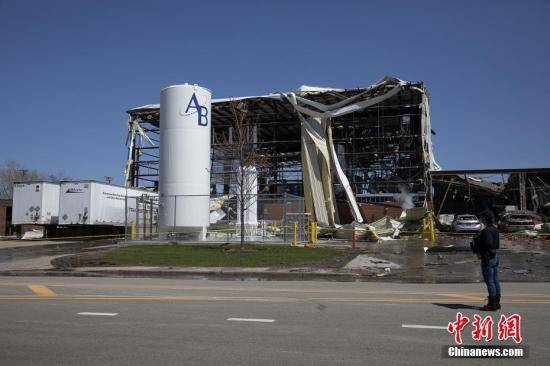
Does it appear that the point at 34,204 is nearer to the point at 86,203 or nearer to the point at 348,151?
the point at 86,203

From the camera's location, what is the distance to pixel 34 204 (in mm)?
34219

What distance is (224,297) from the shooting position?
11.1 meters

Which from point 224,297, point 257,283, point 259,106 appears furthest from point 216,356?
point 259,106

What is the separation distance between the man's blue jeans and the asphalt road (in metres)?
0.46

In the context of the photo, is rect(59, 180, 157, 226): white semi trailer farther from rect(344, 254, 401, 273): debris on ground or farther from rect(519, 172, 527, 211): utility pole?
rect(519, 172, 527, 211): utility pole

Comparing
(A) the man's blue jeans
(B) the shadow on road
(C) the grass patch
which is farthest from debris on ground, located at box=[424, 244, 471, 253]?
(A) the man's blue jeans

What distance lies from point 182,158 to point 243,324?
18.8 metres

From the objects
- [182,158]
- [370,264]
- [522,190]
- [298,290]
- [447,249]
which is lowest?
[298,290]

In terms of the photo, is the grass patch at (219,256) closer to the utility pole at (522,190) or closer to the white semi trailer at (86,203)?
the white semi trailer at (86,203)

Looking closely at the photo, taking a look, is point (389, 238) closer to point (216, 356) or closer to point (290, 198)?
point (290, 198)

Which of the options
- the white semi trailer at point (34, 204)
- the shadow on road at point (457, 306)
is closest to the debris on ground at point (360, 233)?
the white semi trailer at point (34, 204)

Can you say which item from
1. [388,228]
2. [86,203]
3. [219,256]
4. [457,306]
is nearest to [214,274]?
[219,256]

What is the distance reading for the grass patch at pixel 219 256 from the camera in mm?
18641

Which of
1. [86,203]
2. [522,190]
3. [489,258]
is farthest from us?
[522,190]
